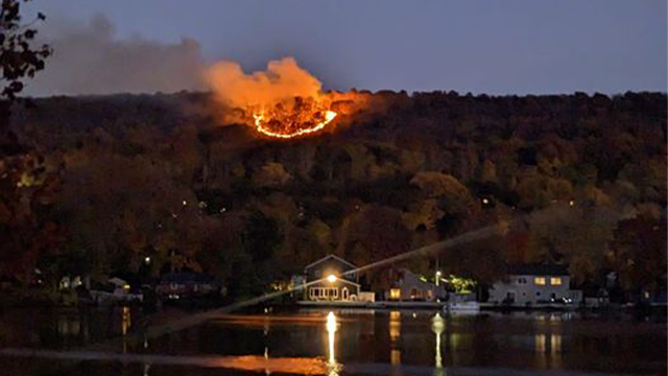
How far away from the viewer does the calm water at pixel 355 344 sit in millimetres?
25328

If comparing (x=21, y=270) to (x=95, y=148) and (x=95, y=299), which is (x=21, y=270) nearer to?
(x=95, y=299)

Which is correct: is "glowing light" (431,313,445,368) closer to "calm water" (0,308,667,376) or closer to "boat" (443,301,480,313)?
"calm water" (0,308,667,376)

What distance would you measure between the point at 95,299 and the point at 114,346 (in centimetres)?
3406

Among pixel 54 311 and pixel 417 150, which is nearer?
pixel 54 311

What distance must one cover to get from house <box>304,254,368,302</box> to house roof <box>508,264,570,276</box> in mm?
10837

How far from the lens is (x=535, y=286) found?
72000 mm

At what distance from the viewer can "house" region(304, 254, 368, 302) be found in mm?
71312

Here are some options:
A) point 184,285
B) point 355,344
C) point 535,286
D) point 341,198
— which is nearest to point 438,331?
point 355,344

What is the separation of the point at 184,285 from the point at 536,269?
24.3 metres

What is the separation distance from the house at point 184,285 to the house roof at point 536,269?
20.5m

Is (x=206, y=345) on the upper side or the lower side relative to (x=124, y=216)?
lower

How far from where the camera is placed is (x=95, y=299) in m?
64.7

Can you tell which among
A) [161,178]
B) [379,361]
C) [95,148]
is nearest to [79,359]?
[379,361]

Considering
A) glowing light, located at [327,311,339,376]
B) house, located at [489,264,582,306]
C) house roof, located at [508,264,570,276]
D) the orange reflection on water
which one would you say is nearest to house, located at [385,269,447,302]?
house, located at [489,264,582,306]
